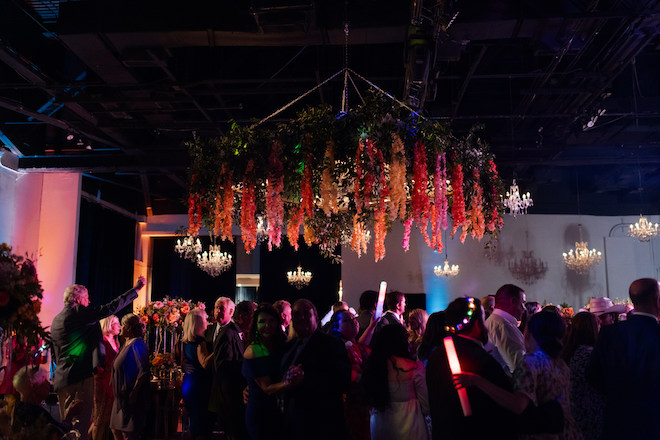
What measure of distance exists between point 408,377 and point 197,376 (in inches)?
108

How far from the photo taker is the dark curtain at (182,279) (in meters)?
16.7

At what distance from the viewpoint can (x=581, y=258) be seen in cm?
1317

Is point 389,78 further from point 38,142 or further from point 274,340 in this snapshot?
point 38,142

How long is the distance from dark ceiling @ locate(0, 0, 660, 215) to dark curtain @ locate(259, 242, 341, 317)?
16.0 feet

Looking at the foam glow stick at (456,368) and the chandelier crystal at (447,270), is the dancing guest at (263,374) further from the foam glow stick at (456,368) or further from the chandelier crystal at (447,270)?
the chandelier crystal at (447,270)

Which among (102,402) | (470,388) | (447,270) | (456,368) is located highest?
(447,270)

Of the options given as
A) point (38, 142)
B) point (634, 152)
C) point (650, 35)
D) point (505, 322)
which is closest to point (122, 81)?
point (38, 142)

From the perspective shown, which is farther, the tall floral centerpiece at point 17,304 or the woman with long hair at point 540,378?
the tall floral centerpiece at point 17,304

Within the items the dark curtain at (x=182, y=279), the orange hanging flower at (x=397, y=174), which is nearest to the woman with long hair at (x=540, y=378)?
the orange hanging flower at (x=397, y=174)

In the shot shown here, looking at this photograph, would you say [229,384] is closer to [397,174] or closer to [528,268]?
[397,174]

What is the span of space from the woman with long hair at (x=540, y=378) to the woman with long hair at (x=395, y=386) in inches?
34.2

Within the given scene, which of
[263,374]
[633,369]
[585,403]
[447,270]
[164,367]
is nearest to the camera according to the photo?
[633,369]

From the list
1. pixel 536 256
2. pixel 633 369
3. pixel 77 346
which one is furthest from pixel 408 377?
pixel 536 256

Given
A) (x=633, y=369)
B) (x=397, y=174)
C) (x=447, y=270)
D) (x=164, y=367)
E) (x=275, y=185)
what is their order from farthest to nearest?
(x=447, y=270)
(x=164, y=367)
(x=275, y=185)
(x=397, y=174)
(x=633, y=369)
